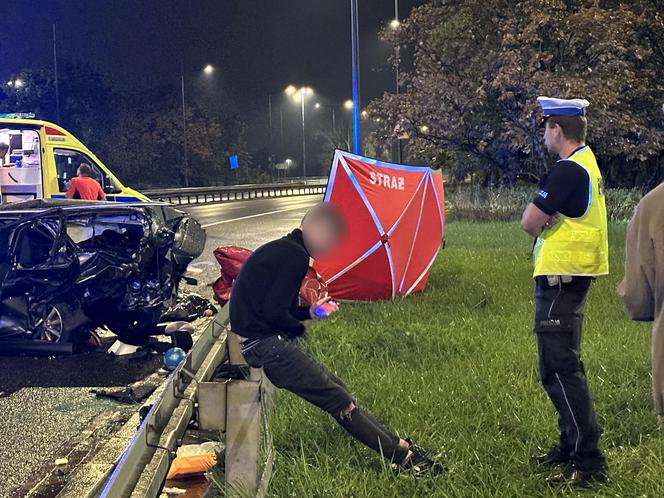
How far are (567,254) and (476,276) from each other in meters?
6.33

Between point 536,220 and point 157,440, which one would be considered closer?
point 536,220

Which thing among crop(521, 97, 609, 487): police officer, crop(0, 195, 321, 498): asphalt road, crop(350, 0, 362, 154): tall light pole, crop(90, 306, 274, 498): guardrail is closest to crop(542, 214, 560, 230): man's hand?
crop(521, 97, 609, 487): police officer

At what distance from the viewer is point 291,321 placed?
3.38 m

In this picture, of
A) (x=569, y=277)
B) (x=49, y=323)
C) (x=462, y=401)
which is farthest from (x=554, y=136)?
(x=49, y=323)

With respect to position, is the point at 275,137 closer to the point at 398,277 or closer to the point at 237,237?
the point at 237,237

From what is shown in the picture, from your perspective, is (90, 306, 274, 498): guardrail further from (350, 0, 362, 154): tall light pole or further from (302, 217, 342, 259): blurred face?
(350, 0, 362, 154): tall light pole

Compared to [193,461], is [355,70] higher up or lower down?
higher up

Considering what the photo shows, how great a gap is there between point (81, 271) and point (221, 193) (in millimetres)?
31328

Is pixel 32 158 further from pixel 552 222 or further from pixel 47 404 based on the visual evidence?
pixel 552 222

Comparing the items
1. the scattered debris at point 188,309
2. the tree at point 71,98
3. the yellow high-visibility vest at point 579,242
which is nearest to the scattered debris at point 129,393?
the scattered debris at point 188,309

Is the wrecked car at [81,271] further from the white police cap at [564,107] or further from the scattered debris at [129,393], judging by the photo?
the white police cap at [564,107]

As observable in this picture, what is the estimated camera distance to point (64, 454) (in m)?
4.59

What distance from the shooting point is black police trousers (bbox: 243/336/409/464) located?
3.49 meters

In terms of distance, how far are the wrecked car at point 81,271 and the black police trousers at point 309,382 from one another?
11.1 ft
